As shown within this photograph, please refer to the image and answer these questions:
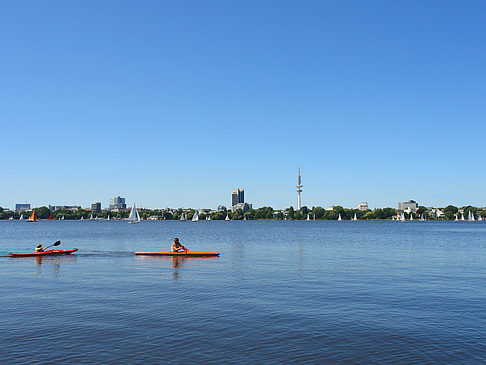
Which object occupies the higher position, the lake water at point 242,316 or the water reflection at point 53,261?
the water reflection at point 53,261

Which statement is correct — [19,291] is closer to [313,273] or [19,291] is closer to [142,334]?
[142,334]

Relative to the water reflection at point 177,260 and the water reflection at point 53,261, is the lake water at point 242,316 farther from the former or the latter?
the water reflection at point 177,260

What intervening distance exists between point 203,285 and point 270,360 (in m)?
17.9

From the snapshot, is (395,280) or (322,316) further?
(395,280)

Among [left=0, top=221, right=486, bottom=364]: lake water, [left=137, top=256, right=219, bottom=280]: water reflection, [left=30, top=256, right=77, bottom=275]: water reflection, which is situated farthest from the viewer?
[left=137, top=256, right=219, bottom=280]: water reflection

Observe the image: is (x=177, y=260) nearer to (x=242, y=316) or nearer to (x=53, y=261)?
(x=53, y=261)

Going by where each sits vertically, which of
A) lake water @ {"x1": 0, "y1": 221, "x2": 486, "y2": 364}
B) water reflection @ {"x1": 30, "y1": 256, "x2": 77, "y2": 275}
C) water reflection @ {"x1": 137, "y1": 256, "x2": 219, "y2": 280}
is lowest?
lake water @ {"x1": 0, "y1": 221, "x2": 486, "y2": 364}

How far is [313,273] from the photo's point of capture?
4128 cm

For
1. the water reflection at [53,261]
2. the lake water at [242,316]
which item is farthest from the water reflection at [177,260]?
the water reflection at [53,261]

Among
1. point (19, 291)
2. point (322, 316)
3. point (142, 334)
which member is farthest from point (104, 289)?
point (322, 316)

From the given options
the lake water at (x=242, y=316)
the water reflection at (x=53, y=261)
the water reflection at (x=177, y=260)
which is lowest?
the lake water at (x=242, y=316)

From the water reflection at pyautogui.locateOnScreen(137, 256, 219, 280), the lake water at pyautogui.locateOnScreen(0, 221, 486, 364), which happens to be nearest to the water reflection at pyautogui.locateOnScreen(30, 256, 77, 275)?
the lake water at pyautogui.locateOnScreen(0, 221, 486, 364)

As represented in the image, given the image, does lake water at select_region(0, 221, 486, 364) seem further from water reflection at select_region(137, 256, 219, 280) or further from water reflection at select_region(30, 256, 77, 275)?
water reflection at select_region(137, 256, 219, 280)

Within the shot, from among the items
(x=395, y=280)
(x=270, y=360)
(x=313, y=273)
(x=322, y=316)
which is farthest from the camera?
(x=313, y=273)
